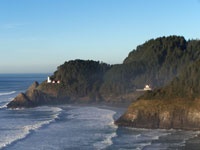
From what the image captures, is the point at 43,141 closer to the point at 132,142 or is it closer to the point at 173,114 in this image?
the point at 132,142

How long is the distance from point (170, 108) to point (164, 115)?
1.37 m

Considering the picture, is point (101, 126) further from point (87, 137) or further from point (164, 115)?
point (164, 115)

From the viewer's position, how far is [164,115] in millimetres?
51750

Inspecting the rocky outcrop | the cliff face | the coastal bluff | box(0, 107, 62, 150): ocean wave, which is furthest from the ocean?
the coastal bluff

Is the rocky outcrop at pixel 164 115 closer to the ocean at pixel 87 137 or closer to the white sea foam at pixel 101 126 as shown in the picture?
the ocean at pixel 87 137

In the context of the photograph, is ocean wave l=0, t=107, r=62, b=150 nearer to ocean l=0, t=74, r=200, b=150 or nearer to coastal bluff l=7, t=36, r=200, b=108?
ocean l=0, t=74, r=200, b=150

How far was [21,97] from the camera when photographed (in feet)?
306

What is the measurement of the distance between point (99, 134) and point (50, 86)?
59.4 metres

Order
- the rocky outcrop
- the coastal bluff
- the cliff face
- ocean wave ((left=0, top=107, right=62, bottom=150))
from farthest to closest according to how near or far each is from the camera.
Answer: the coastal bluff < the cliff face < the rocky outcrop < ocean wave ((left=0, top=107, right=62, bottom=150))

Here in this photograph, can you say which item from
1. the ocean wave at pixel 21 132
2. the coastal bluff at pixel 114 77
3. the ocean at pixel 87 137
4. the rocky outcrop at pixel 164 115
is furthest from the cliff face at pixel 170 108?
the coastal bluff at pixel 114 77

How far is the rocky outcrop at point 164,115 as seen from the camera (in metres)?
50.0

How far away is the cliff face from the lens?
5041 centimetres

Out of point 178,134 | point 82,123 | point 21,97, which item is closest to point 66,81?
point 21,97

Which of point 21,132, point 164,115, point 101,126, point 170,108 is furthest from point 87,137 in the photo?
point 170,108
